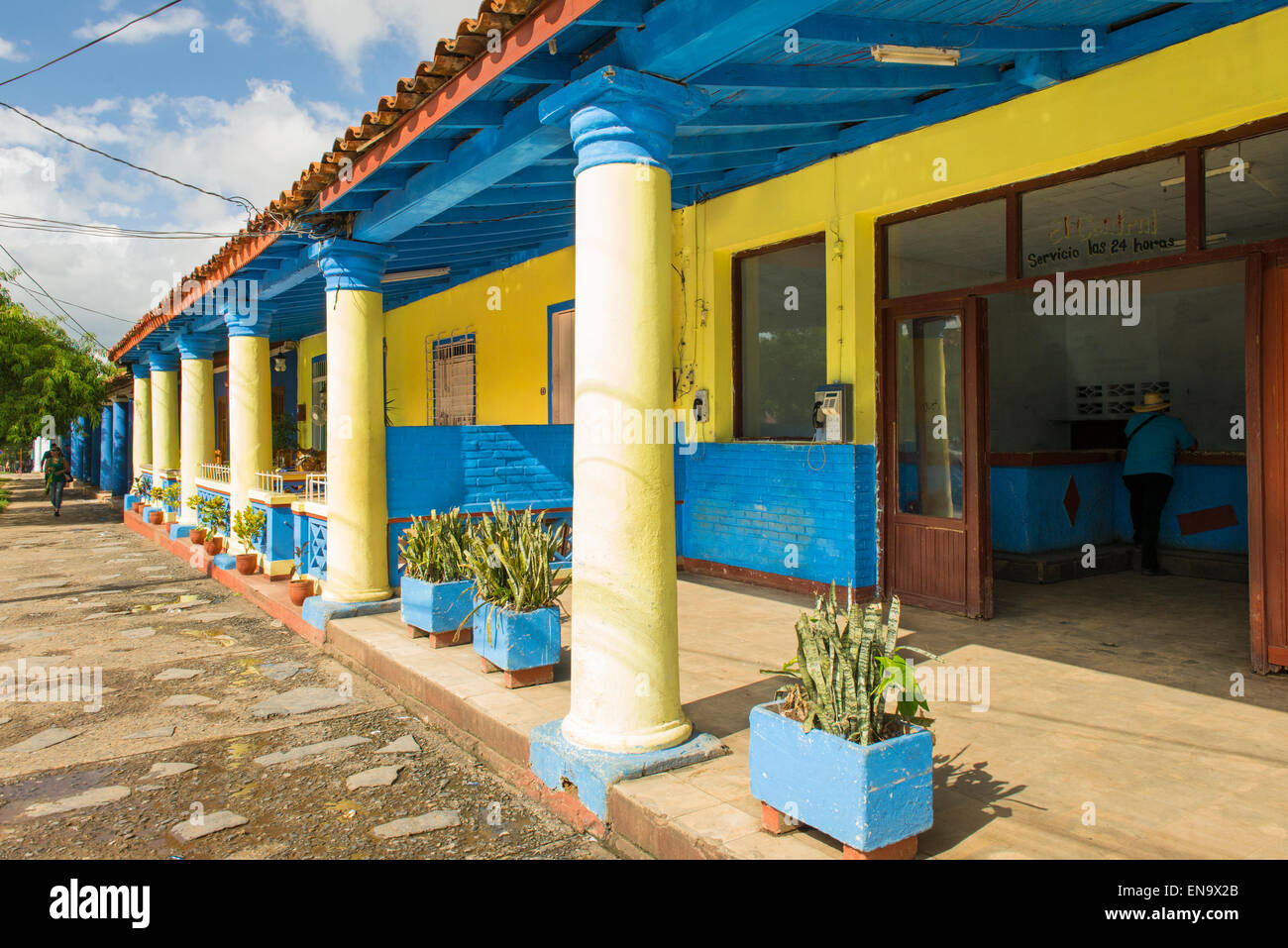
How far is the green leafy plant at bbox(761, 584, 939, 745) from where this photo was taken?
2.77m

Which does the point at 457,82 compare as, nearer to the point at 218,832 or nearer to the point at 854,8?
the point at 854,8

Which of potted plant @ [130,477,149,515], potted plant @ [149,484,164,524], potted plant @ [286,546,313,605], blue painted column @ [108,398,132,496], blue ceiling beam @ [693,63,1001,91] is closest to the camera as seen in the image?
blue ceiling beam @ [693,63,1001,91]

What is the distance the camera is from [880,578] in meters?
6.54

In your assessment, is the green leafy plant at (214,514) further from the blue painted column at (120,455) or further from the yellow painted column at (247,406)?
the blue painted column at (120,455)

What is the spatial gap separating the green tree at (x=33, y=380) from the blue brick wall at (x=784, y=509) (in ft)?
50.3

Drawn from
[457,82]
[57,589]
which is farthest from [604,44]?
[57,589]

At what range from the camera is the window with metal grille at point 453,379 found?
1145 centimetres

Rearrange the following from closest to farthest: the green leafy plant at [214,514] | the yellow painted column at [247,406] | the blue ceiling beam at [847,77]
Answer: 1. the blue ceiling beam at [847,77]
2. the yellow painted column at [247,406]
3. the green leafy plant at [214,514]

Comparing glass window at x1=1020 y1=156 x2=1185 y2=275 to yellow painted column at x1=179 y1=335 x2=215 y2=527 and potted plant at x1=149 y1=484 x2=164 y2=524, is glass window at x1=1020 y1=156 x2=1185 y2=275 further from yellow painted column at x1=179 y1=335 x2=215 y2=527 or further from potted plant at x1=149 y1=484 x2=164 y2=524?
potted plant at x1=149 y1=484 x2=164 y2=524

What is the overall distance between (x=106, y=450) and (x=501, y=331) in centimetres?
2001

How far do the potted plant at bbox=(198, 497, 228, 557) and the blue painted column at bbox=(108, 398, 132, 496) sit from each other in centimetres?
1502

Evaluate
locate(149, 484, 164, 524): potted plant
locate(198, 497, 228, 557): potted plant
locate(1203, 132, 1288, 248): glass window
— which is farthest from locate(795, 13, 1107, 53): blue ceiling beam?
locate(149, 484, 164, 524): potted plant

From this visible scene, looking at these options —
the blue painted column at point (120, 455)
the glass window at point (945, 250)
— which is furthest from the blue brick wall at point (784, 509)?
the blue painted column at point (120, 455)
